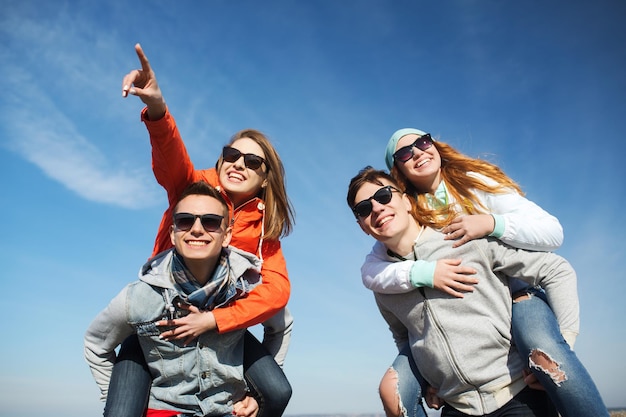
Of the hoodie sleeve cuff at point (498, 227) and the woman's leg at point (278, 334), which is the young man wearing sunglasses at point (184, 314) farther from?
the hoodie sleeve cuff at point (498, 227)

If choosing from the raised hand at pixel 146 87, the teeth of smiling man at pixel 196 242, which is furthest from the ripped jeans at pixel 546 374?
the raised hand at pixel 146 87

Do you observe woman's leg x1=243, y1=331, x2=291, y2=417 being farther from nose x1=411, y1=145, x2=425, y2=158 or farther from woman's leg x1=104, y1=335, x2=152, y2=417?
nose x1=411, y1=145, x2=425, y2=158

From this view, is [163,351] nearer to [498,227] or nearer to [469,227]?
[469,227]

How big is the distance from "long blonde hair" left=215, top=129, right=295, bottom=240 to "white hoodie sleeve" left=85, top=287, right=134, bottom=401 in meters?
1.92

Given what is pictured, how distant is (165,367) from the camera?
468cm

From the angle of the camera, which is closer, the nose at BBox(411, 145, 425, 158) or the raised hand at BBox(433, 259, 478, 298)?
the raised hand at BBox(433, 259, 478, 298)

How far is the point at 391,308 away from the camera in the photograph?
5.28 metres

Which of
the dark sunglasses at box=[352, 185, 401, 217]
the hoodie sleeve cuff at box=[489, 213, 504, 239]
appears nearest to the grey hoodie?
the hoodie sleeve cuff at box=[489, 213, 504, 239]

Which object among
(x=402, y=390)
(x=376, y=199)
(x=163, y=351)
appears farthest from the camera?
(x=376, y=199)

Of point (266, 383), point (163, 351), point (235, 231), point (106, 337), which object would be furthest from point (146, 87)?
point (266, 383)

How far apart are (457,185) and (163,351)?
140 inches

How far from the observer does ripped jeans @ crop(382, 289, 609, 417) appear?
4.20 m

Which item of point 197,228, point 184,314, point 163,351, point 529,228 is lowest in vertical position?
point 163,351

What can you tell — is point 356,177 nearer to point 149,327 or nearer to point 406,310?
point 406,310
